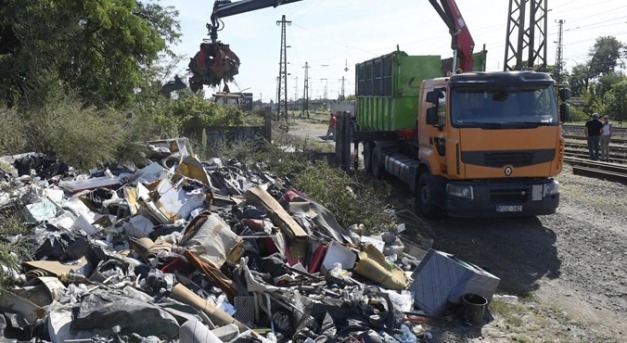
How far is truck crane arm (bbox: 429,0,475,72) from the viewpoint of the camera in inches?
470

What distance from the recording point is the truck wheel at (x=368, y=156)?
46.1 feet

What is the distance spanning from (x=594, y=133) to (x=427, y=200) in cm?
955

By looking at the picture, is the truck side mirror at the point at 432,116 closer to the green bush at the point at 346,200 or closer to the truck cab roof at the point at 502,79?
the truck cab roof at the point at 502,79

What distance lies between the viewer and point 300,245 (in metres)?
6.38

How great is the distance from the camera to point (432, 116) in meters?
9.14

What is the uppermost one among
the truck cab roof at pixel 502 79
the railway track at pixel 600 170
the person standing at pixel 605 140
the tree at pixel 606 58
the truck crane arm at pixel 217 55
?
the tree at pixel 606 58

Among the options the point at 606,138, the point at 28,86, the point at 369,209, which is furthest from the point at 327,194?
the point at 606,138

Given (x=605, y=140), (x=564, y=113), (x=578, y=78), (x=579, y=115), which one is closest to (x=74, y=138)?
(x=564, y=113)

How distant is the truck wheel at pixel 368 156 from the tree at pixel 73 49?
612cm

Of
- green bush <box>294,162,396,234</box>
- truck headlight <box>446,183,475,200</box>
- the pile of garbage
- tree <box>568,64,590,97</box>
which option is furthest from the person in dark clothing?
tree <box>568,64,590,97</box>

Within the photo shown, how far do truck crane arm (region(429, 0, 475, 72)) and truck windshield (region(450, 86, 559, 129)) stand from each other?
10.5 feet

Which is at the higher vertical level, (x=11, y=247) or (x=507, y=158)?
(x=507, y=158)

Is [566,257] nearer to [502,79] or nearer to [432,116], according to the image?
[502,79]

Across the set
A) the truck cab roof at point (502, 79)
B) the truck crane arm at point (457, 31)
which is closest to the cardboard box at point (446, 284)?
the truck cab roof at point (502, 79)
